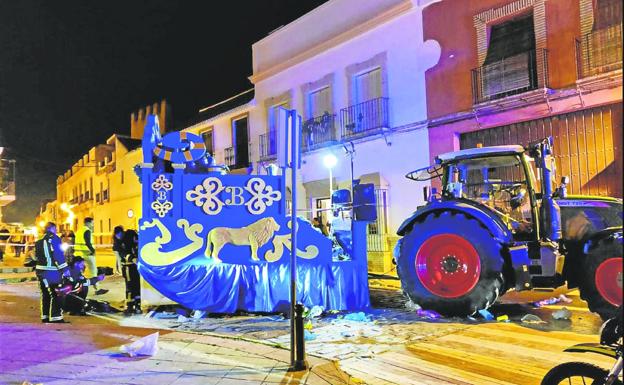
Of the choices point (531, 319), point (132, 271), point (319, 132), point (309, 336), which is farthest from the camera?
point (319, 132)

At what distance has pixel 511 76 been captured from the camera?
13.5 metres

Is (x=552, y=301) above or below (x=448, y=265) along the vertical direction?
below

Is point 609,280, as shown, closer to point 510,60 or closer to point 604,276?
point 604,276

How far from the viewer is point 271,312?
875cm

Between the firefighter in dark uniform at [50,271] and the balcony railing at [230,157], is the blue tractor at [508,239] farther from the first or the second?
the balcony railing at [230,157]

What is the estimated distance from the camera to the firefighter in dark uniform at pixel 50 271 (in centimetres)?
857

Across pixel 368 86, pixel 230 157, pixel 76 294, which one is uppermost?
pixel 368 86

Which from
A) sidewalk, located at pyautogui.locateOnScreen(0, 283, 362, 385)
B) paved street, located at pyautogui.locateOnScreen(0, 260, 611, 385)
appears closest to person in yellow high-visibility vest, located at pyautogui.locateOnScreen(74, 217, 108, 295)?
paved street, located at pyautogui.locateOnScreen(0, 260, 611, 385)

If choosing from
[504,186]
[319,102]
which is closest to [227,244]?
[504,186]

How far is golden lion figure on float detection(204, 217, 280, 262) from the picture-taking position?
29.1 ft

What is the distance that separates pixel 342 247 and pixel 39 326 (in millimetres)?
5111

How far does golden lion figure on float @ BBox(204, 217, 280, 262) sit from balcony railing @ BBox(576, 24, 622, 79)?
843cm

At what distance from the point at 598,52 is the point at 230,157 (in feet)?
53.1

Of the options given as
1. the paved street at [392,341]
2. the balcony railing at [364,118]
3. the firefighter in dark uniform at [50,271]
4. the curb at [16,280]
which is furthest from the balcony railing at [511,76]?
the curb at [16,280]
